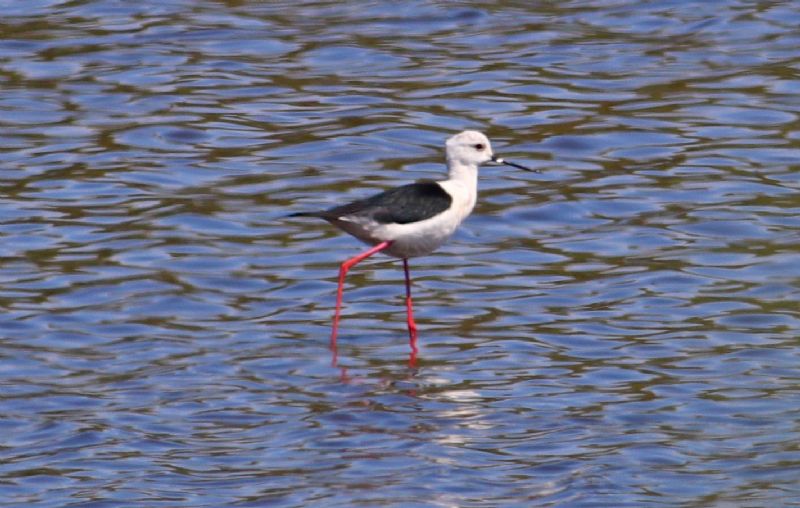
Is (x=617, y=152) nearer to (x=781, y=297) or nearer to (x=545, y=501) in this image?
(x=781, y=297)

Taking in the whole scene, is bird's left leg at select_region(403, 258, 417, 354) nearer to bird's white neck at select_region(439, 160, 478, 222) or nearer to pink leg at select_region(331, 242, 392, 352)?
pink leg at select_region(331, 242, 392, 352)

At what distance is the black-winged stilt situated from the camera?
11.4 metres

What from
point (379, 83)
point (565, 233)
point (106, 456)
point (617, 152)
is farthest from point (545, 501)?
point (379, 83)

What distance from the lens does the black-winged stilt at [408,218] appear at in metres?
11.4

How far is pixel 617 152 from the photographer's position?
14672 mm

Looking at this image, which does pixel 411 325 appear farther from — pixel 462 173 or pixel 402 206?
pixel 462 173

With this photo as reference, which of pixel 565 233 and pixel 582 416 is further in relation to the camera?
pixel 565 233

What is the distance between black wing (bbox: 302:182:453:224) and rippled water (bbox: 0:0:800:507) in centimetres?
70

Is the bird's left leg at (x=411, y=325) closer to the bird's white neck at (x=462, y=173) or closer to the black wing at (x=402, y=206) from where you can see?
the black wing at (x=402, y=206)

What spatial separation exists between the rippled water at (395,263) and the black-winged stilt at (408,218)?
39cm

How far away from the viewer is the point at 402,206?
37.8 ft

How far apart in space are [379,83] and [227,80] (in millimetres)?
1322

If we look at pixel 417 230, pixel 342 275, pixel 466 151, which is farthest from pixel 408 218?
pixel 466 151

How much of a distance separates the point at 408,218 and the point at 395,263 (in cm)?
163
